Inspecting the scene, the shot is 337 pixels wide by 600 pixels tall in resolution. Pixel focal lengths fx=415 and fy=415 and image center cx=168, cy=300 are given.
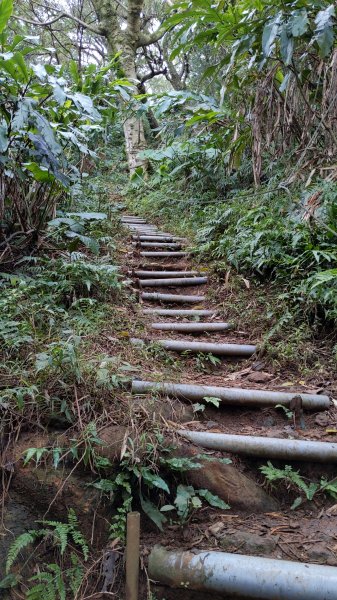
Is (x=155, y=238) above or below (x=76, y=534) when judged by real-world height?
above

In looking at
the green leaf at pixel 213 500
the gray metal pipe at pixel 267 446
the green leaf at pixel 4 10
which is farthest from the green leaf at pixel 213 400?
the green leaf at pixel 4 10

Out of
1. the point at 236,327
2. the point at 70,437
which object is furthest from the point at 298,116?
the point at 70,437

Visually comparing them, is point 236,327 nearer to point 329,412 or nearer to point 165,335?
point 165,335

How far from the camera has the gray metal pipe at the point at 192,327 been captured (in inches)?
126

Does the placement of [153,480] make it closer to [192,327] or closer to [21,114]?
[192,327]

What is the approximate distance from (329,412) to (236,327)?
108cm

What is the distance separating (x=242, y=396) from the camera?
2322 millimetres

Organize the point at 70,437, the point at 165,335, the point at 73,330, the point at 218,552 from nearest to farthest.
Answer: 1. the point at 218,552
2. the point at 70,437
3. the point at 73,330
4. the point at 165,335

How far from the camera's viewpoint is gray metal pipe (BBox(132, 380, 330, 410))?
2.30 metres

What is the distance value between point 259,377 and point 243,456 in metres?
0.70

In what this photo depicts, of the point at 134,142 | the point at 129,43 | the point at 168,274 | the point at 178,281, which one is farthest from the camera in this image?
the point at 129,43

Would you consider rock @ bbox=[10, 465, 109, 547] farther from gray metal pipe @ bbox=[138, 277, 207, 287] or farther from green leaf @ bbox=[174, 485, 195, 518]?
gray metal pipe @ bbox=[138, 277, 207, 287]

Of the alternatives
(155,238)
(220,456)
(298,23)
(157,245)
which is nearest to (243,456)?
(220,456)

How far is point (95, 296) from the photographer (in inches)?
128
